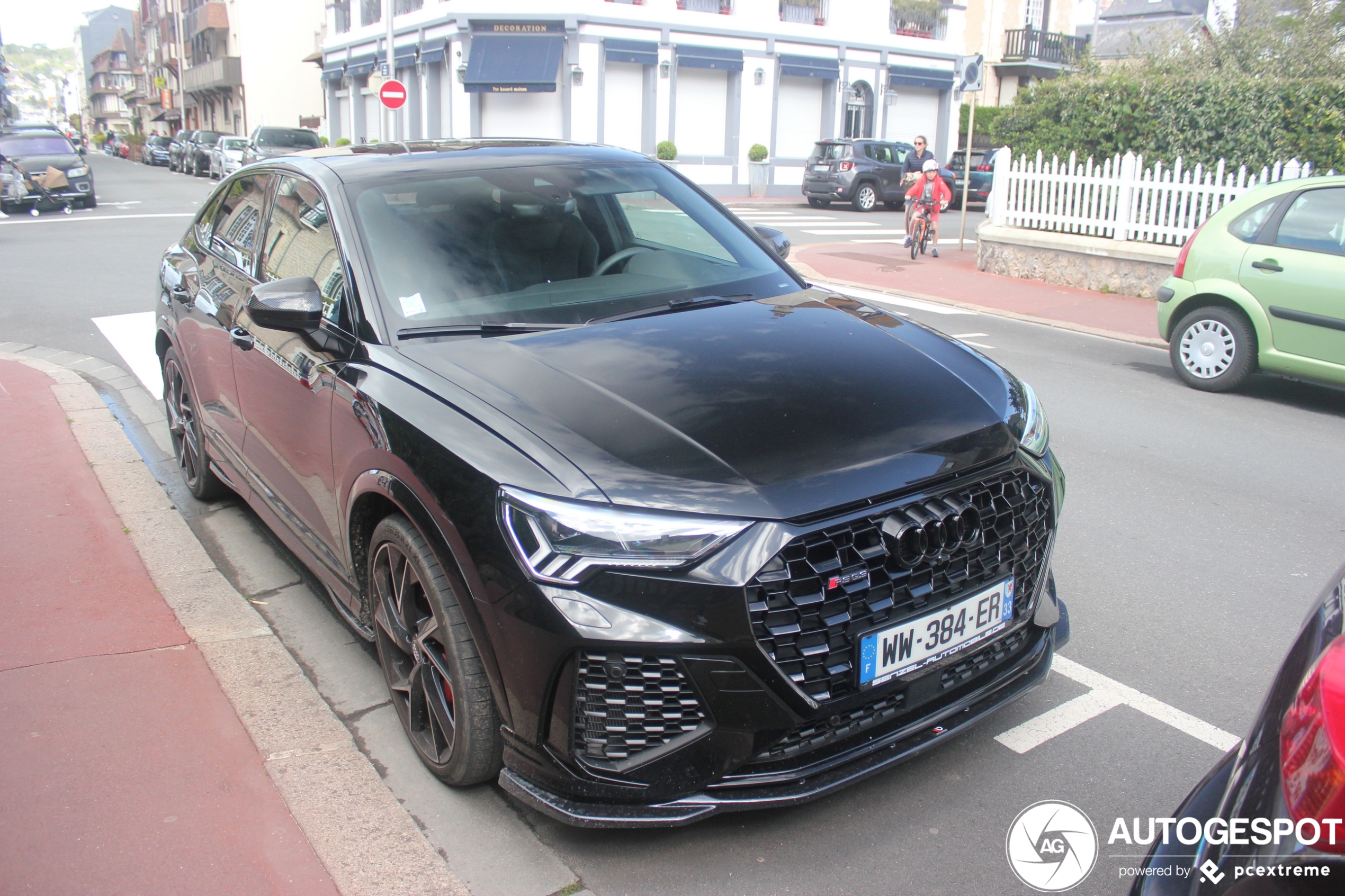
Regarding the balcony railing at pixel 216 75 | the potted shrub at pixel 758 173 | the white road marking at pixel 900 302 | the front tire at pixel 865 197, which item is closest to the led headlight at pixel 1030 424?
the white road marking at pixel 900 302

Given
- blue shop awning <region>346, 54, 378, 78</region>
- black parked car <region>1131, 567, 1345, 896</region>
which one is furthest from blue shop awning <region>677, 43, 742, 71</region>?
black parked car <region>1131, 567, 1345, 896</region>

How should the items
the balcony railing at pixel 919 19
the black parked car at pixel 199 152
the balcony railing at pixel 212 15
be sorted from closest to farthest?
the balcony railing at pixel 919 19
the black parked car at pixel 199 152
the balcony railing at pixel 212 15

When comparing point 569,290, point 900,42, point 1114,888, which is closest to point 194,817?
point 569,290

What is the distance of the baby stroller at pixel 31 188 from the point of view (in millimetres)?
20891

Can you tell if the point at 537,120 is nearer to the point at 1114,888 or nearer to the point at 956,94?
the point at 956,94

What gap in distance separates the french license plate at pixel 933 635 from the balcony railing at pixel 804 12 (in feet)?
115

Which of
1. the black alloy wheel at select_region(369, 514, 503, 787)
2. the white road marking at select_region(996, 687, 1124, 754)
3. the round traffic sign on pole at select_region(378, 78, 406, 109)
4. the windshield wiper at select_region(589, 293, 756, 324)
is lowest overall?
the white road marking at select_region(996, 687, 1124, 754)

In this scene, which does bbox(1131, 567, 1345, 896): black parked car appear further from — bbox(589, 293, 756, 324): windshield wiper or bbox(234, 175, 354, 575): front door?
bbox(234, 175, 354, 575): front door

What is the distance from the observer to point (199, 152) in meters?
40.2

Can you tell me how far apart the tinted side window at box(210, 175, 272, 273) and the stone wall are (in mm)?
10737

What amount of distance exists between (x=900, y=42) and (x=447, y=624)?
38705mm

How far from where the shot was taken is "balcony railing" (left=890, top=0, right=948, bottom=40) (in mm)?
37375

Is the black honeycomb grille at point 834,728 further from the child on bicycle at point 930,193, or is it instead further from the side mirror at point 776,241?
the child on bicycle at point 930,193

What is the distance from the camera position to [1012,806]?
9.36ft
